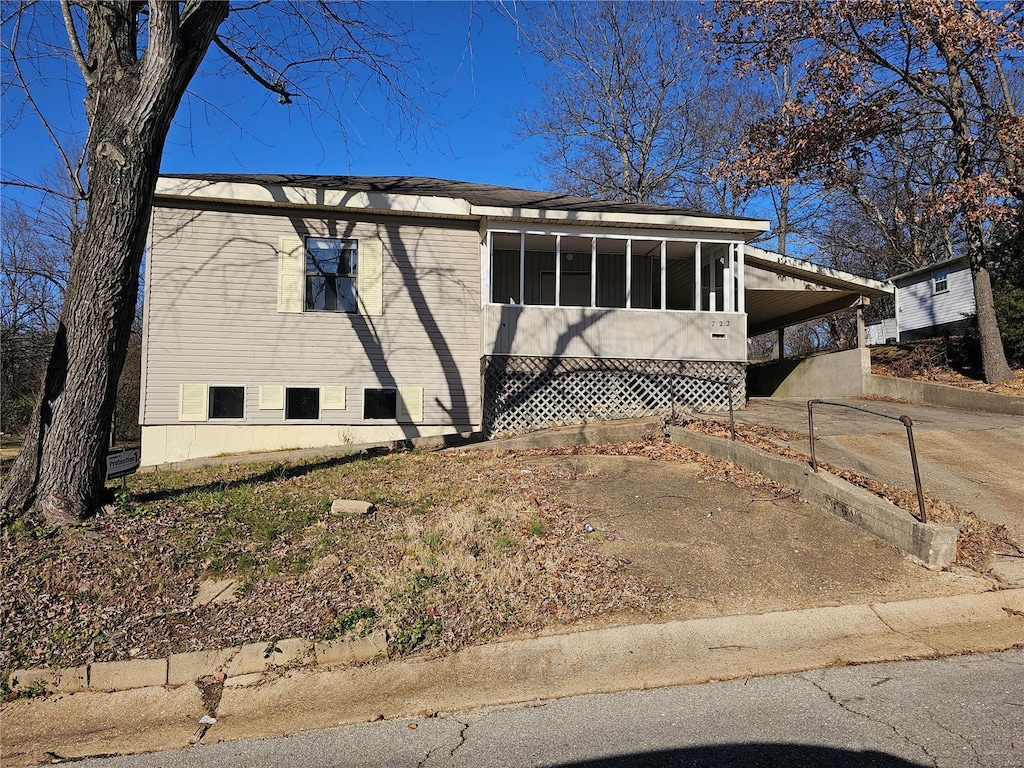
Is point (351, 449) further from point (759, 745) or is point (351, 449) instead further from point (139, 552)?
point (759, 745)

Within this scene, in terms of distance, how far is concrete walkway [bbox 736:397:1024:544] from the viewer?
7.16 metres

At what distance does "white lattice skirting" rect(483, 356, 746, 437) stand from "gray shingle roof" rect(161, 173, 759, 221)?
124 inches

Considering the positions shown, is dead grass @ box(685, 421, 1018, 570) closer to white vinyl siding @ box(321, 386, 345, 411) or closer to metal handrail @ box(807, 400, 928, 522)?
metal handrail @ box(807, 400, 928, 522)

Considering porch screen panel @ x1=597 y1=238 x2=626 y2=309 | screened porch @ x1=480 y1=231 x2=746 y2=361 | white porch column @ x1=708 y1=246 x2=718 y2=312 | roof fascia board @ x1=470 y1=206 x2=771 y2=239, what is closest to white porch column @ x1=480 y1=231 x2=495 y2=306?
screened porch @ x1=480 y1=231 x2=746 y2=361

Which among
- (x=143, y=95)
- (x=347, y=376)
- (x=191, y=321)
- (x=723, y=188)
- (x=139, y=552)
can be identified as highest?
(x=723, y=188)

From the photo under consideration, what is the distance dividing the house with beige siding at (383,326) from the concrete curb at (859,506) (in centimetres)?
452

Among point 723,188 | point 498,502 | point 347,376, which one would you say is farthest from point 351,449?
point 723,188

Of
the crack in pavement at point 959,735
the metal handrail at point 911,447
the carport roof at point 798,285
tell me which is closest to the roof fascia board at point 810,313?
the carport roof at point 798,285

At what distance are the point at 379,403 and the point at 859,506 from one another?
924 cm

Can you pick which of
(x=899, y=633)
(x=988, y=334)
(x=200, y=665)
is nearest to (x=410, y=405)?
(x=200, y=665)

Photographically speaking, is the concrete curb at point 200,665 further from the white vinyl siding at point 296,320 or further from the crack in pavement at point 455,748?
the white vinyl siding at point 296,320

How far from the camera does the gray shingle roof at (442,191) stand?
43.2 feet

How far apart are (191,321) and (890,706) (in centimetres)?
1249

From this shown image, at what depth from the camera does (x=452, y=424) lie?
13.5m
